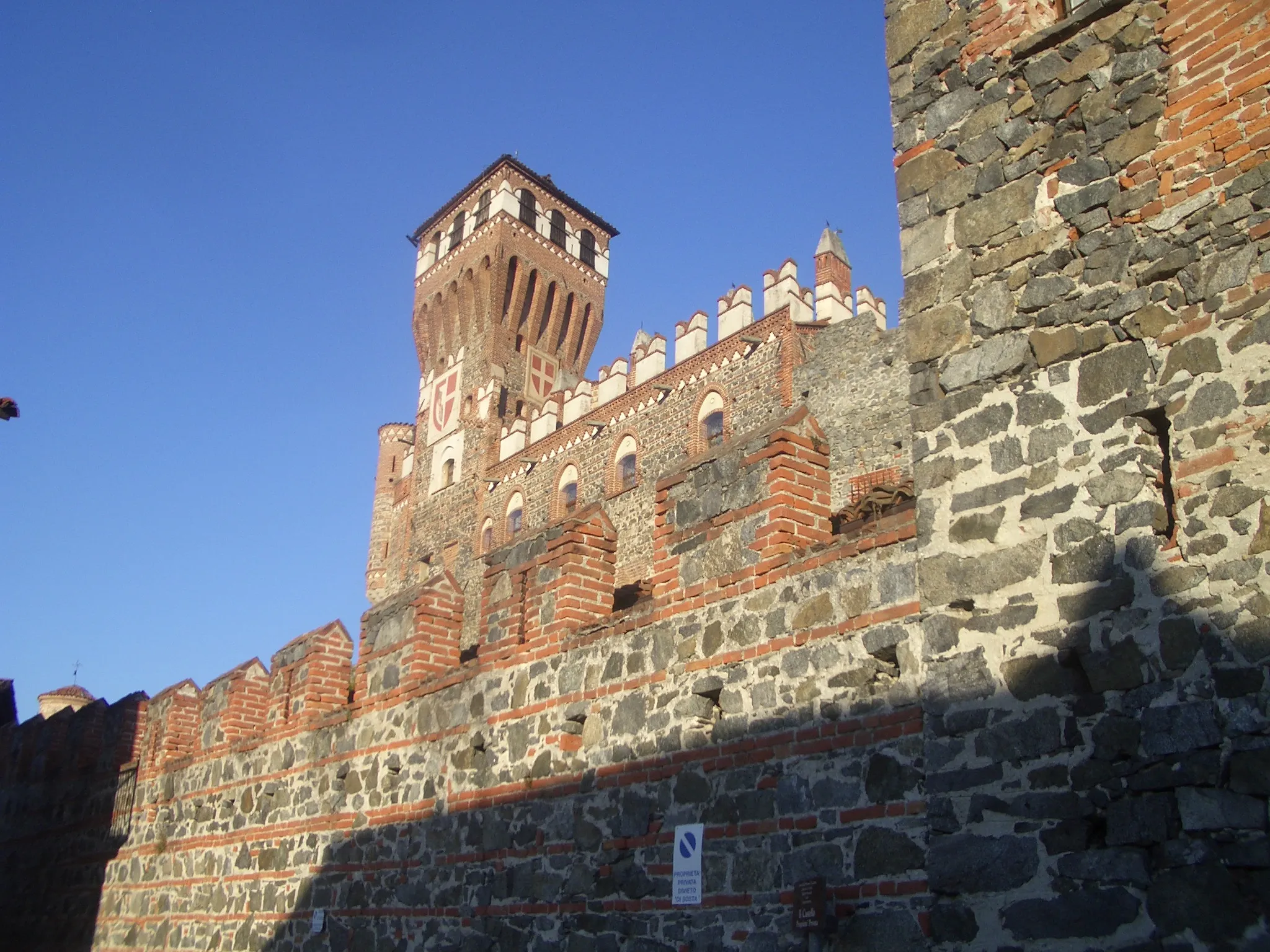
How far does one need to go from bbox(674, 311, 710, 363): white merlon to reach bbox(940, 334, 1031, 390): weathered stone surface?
950 inches

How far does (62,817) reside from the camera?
54.0 feet

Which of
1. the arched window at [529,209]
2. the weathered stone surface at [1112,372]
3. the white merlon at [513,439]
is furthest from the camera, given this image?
the arched window at [529,209]

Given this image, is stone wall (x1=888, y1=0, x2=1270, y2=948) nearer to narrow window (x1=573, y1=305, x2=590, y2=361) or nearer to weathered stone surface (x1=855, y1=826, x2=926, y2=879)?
weathered stone surface (x1=855, y1=826, x2=926, y2=879)

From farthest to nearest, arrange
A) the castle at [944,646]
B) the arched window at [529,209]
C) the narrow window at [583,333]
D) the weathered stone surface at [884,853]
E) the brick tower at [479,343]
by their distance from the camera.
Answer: the narrow window at [583,333] < the arched window at [529,209] < the brick tower at [479,343] < the weathered stone surface at [884,853] < the castle at [944,646]

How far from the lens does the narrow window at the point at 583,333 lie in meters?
40.2

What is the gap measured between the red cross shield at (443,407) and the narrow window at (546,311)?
2990 mm

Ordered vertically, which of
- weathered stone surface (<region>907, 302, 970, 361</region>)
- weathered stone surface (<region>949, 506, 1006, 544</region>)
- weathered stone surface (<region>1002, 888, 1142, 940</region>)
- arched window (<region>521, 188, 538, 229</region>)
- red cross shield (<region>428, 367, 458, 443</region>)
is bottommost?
weathered stone surface (<region>1002, 888, 1142, 940</region>)

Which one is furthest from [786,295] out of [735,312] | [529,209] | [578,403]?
[529,209]

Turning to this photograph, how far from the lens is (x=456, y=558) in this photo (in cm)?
3619

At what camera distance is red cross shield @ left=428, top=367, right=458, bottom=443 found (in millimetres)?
38875

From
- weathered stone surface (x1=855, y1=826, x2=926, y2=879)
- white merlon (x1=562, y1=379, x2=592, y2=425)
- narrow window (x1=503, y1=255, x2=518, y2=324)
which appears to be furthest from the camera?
narrow window (x1=503, y1=255, x2=518, y2=324)

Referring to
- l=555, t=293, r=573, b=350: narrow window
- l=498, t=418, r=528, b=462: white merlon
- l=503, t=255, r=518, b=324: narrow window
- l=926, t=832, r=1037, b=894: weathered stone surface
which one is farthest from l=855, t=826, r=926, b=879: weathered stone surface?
l=555, t=293, r=573, b=350: narrow window

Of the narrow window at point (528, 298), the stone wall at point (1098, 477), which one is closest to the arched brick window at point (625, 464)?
the narrow window at point (528, 298)

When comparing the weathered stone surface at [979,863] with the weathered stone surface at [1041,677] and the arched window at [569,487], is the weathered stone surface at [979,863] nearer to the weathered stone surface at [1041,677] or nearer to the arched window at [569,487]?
the weathered stone surface at [1041,677]
